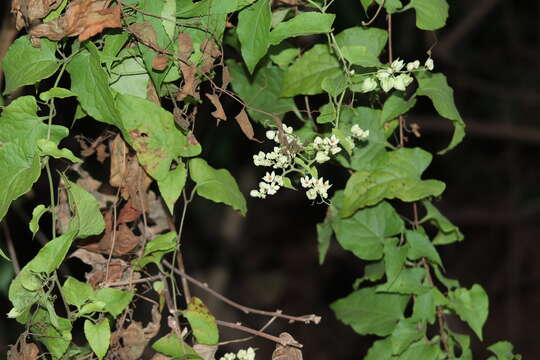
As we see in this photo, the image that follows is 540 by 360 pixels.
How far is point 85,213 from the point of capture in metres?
0.95

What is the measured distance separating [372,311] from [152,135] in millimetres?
466

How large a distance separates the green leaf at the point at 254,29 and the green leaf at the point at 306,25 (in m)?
0.02

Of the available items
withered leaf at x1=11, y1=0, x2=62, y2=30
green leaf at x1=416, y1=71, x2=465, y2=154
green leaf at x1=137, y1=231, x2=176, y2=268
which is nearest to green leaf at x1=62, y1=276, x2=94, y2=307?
green leaf at x1=137, y1=231, x2=176, y2=268

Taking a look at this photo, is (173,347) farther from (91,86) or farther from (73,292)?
(91,86)

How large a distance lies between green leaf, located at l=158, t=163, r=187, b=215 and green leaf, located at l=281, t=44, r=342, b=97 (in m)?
0.21

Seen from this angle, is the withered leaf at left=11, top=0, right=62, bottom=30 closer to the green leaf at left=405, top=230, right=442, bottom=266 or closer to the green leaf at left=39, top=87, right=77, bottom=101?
the green leaf at left=39, top=87, right=77, bottom=101

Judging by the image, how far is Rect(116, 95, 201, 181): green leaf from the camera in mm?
935

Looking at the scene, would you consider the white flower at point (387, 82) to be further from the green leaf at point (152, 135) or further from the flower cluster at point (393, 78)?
the green leaf at point (152, 135)

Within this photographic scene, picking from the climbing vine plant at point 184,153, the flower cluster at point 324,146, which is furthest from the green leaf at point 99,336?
the flower cluster at point 324,146

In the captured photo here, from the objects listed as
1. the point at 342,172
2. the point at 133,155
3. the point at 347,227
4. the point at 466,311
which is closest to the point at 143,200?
the point at 133,155

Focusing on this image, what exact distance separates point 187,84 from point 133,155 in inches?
6.9

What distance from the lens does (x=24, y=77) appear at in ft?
2.99

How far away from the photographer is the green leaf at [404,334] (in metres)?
1.11

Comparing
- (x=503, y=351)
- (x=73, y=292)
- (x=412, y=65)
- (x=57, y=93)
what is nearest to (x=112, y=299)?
(x=73, y=292)
